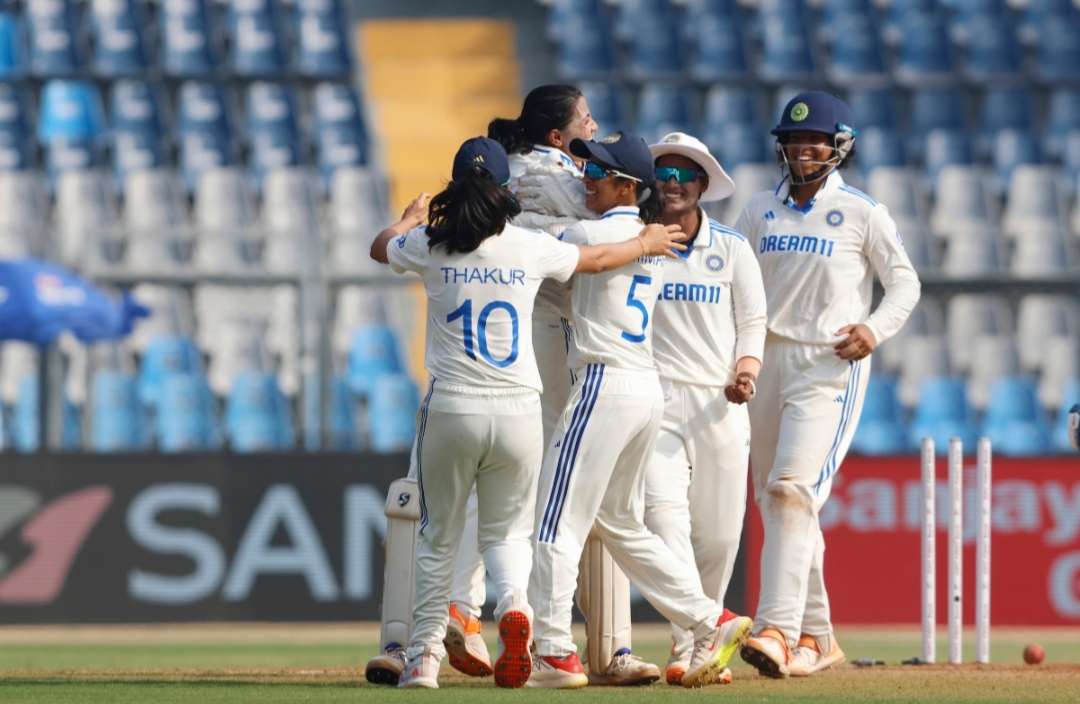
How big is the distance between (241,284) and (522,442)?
6.84 m

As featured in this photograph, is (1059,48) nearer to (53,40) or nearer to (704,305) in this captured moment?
(53,40)

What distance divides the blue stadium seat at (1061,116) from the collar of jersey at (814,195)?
12.8 m

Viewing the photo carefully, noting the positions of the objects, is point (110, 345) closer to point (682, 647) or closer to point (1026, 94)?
point (682, 647)

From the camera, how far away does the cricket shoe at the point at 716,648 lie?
7.16m

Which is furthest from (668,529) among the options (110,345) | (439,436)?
(110,345)

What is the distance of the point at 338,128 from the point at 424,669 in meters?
13.0

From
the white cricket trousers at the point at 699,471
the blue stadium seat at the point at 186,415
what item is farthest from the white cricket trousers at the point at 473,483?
the blue stadium seat at the point at 186,415

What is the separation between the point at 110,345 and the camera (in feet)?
51.0

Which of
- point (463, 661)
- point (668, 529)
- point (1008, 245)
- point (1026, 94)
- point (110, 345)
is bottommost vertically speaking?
point (463, 661)

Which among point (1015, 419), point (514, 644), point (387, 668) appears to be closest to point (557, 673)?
point (514, 644)

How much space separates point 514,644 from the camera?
6.85m

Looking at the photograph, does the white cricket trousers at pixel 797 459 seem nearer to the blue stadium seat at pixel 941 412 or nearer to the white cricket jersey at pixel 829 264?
the white cricket jersey at pixel 829 264

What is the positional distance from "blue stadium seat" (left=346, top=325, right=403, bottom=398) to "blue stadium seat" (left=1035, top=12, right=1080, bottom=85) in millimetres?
8339

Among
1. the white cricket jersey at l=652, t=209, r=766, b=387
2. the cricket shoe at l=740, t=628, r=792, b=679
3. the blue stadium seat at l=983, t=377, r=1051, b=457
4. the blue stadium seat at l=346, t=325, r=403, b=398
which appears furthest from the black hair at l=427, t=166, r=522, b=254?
the blue stadium seat at l=983, t=377, r=1051, b=457
